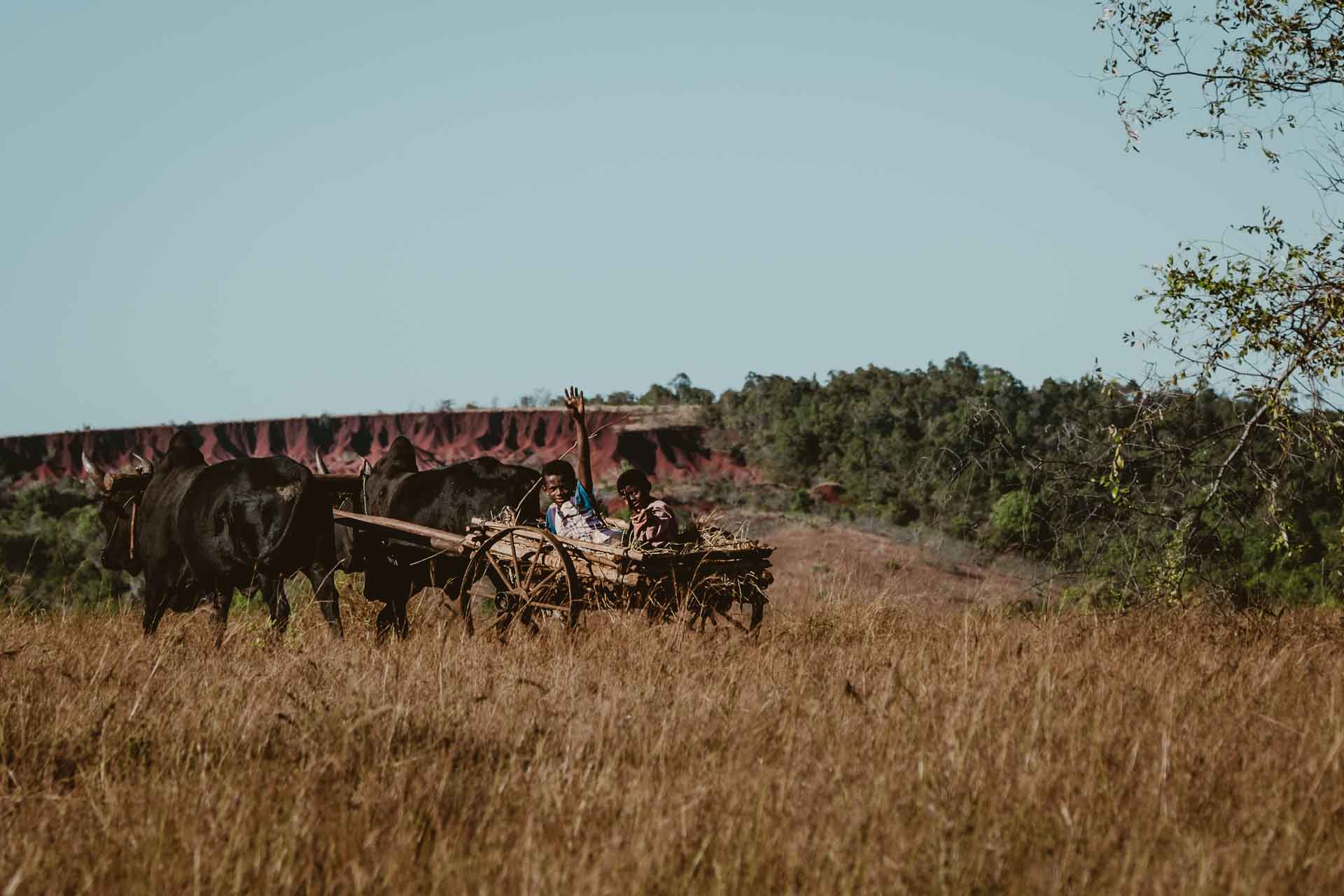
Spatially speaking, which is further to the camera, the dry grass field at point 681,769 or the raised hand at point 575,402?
the raised hand at point 575,402

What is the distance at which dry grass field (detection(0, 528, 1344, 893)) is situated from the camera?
4.05 meters

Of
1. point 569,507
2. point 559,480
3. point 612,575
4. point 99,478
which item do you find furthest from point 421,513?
point 612,575

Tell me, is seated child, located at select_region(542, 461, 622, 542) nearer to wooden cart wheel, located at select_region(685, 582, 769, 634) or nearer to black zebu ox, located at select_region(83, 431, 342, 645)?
wooden cart wheel, located at select_region(685, 582, 769, 634)

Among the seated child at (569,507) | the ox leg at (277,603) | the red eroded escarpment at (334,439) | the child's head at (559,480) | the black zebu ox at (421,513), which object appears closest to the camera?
the seated child at (569,507)

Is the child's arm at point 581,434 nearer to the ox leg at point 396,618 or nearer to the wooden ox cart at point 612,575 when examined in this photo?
the wooden ox cart at point 612,575

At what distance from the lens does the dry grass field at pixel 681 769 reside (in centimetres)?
405

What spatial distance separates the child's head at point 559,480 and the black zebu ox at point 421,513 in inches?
28.0

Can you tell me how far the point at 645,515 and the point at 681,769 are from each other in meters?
3.61

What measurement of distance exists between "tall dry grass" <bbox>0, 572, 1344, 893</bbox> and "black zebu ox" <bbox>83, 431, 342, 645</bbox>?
8.74 feet

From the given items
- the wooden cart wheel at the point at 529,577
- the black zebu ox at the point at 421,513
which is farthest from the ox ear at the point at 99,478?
the wooden cart wheel at the point at 529,577

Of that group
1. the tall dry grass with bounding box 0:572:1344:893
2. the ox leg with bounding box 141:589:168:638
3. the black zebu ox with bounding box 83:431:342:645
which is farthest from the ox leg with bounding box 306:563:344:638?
the tall dry grass with bounding box 0:572:1344:893

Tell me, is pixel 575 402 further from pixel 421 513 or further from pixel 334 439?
pixel 334 439

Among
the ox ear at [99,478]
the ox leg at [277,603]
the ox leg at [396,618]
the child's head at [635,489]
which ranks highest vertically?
the child's head at [635,489]

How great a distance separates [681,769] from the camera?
17.4ft
